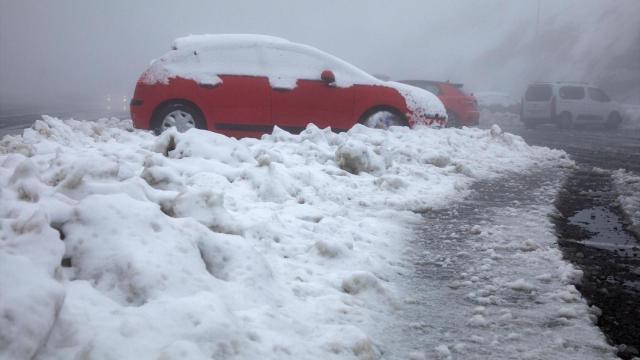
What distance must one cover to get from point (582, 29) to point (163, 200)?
109 ft

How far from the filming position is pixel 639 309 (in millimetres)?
3021

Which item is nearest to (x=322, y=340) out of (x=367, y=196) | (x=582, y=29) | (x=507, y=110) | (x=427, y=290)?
(x=427, y=290)

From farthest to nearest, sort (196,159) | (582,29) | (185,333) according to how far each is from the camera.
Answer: (582,29)
(196,159)
(185,333)

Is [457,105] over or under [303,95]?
under

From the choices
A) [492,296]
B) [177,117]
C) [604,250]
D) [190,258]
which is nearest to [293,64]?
[177,117]

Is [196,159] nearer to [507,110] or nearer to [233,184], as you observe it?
[233,184]

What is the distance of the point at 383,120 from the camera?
855cm

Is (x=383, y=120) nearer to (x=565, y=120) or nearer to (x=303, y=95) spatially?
(x=303, y=95)

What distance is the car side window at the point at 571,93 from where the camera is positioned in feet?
65.7

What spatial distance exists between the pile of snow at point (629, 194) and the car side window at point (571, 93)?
12690mm

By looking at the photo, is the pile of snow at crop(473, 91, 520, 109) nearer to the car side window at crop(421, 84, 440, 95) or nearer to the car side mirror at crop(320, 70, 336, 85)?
the car side window at crop(421, 84, 440, 95)

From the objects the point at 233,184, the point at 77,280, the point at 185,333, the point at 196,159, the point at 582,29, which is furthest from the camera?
the point at 582,29

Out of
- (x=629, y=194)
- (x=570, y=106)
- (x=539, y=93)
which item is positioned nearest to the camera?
(x=629, y=194)

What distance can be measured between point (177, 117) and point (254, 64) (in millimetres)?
1388
